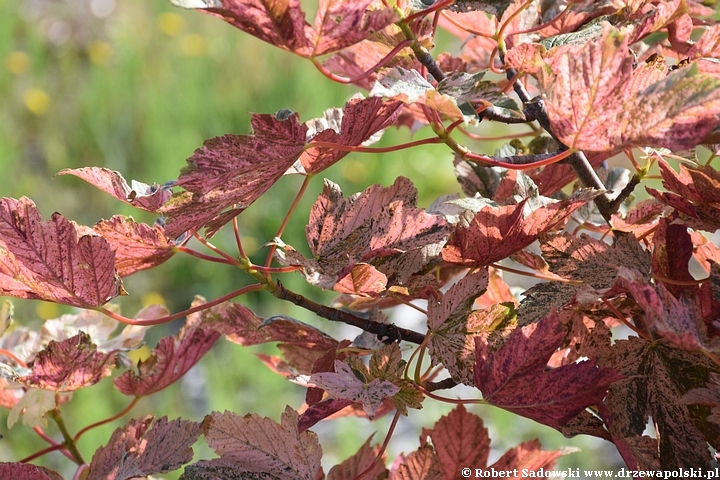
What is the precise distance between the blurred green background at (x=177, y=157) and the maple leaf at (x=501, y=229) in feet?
4.78

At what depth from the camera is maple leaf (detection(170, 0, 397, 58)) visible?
1.13 feet

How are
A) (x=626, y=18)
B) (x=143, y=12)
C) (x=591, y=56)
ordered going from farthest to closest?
(x=143, y=12), (x=626, y=18), (x=591, y=56)

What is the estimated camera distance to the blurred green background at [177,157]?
6.55 ft

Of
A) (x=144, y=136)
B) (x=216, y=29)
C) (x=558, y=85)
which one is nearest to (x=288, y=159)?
(x=558, y=85)

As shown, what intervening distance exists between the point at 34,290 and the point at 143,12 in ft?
12.7

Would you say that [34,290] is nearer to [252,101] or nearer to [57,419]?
[57,419]

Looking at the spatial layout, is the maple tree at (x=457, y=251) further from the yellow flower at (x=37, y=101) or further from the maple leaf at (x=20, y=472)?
the yellow flower at (x=37, y=101)

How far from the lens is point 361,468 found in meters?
0.56

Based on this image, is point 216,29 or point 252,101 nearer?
point 252,101

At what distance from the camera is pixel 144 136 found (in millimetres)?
2971

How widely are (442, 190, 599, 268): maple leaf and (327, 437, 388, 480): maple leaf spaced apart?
20 centimetres

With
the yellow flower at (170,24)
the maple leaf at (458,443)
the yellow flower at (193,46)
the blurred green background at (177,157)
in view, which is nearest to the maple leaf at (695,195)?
the maple leaf at (458,443)

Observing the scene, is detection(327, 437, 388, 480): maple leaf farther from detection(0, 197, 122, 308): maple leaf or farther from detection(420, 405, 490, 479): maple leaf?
detection(0, 197, 122, 308): maple leaf

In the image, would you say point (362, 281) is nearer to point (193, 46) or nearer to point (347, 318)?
point (347, 318)
